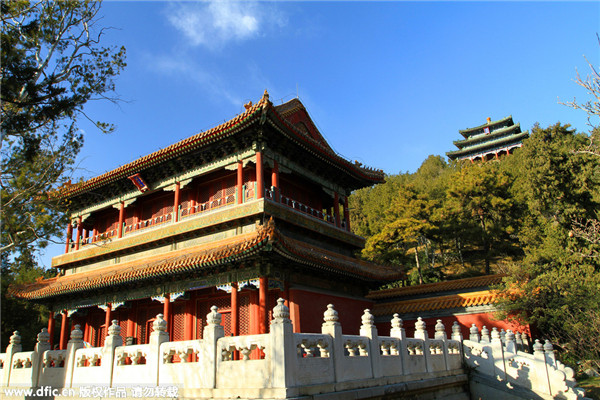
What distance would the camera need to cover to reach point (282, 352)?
21.5 feet

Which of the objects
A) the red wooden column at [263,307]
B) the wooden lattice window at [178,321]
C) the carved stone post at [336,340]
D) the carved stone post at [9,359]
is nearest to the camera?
the carved stone post at [336,340]

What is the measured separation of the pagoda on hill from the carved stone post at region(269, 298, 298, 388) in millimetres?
62247

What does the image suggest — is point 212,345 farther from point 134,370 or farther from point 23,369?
point 23,369

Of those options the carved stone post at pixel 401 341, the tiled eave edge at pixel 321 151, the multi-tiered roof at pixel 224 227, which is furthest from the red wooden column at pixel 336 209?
the carved stone post at pixel 401 341

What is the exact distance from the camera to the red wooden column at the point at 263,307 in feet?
39.8

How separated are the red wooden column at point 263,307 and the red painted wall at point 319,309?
37.6 inches

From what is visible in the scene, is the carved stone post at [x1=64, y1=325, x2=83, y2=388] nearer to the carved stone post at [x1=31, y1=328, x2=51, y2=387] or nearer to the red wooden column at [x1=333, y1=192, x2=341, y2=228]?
the carved stone post at [x1=31, y1=328, x2=51, y2=387]

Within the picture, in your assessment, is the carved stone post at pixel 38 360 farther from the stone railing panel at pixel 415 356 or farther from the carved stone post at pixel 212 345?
the stone railing panel at pixel 415 356

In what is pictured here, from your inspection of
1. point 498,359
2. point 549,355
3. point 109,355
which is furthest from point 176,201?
point 549,355

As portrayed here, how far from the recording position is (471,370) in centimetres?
1227

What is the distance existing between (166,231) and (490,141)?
5850 cm

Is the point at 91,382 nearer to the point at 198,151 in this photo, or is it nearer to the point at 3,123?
the point at 3,123

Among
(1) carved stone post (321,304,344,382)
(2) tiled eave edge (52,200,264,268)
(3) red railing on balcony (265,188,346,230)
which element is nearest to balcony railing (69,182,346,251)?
(3) red railing on balcony (265,188,346,230)

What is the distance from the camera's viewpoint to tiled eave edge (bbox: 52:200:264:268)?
Result: 13766 mm
